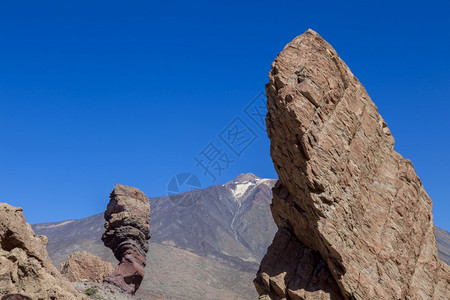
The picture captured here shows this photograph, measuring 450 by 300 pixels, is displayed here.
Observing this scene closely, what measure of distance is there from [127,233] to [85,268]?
7.88 meters

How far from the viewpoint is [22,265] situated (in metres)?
12.3

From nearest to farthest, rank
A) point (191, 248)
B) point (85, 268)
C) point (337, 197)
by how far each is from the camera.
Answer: point (337, 197) → point (85, 268) → point (191, 248)

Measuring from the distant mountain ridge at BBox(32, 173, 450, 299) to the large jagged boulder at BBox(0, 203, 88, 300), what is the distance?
5891cm

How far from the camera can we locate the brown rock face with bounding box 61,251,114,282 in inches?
1556

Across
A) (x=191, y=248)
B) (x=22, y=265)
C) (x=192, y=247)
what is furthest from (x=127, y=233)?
(x=192, y=247)

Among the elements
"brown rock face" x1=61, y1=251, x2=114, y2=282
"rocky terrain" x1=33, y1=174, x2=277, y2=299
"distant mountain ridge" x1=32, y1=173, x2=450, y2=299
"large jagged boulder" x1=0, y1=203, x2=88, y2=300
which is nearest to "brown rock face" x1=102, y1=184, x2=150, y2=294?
"brown rock face" x1=61, y1=251, x2=114, y2=282

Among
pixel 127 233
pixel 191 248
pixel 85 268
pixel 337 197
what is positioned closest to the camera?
pixel 337 197

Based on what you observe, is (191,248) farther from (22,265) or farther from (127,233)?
(22,265)

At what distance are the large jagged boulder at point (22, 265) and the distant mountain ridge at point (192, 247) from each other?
2319 inches

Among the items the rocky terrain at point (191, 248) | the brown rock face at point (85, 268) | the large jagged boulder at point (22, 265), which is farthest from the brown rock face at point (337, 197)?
the rocky terrain at point (191, 248)

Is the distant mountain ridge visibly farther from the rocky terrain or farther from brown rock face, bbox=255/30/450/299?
brown rock face, bbox=255/30/450/299

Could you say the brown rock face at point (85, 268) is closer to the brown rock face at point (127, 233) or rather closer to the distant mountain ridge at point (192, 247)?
the brown rock face at point (127, 233)

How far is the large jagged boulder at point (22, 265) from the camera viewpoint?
11531 mm

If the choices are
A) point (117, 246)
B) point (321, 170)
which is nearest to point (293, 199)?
point (321, 170)
